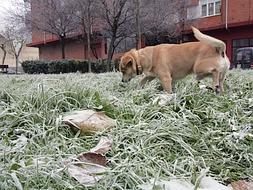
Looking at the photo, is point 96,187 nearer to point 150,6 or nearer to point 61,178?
point 61,178

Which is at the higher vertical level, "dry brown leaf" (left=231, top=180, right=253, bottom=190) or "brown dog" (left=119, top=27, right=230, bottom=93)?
"brown dog" (left=119, top=27, right=230, bottom=93)

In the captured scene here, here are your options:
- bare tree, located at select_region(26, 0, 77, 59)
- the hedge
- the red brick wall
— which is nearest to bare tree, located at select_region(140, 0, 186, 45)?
the red brick wall

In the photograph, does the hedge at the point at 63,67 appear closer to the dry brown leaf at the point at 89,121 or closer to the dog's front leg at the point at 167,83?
the dog's front leg at the point at 167,83

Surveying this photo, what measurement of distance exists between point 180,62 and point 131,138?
281cm

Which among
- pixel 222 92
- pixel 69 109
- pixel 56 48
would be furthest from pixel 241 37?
pixel 69 109

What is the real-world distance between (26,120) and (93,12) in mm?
15471

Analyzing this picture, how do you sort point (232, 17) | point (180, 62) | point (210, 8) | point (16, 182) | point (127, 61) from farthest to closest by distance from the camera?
point (210, 8)
point (232, 17)
point (127, 61)
point (180, 62)
point (16, 182)

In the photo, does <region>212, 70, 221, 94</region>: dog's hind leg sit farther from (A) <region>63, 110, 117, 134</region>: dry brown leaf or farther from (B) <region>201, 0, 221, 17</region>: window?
(B) <region>201, 0, 221, 17</region>: window

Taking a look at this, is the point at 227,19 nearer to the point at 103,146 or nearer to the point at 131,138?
the point at 131,138

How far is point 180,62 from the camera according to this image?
5.29 m

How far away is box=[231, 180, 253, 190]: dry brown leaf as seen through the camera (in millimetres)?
2172

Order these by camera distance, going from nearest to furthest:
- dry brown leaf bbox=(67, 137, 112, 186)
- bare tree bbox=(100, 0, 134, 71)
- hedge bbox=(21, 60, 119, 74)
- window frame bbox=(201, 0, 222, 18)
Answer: dry brown leaf bbox=(67, 137, 112, 186)
bare tree bbox=(100, 0, 134, 71)
hedge bbox=(21, 60, 119, 74)
window frame bbox=(201, 0, 222, 18)

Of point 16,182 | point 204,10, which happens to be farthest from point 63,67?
point 16,182

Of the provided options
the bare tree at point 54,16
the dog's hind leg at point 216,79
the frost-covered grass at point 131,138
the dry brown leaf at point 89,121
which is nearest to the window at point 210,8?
the bare tree at point 54,16
